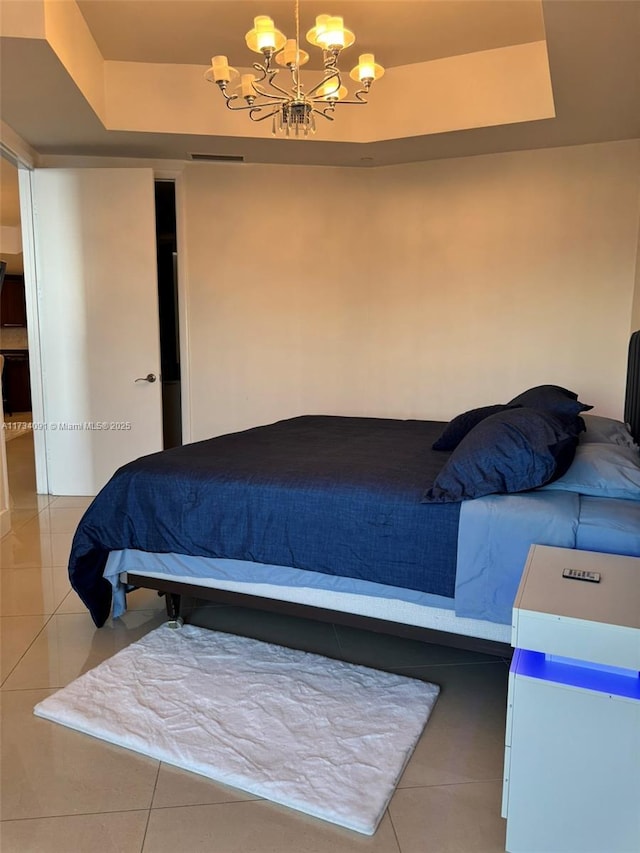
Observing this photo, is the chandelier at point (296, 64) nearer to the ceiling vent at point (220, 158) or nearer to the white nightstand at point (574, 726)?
the ceiling vent at point (220, 158)

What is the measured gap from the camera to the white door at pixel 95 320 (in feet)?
14.9

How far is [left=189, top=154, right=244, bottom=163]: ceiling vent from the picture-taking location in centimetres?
447

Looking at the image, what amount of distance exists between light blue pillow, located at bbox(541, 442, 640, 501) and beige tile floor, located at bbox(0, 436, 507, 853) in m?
0.76

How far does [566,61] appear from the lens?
9.10ft

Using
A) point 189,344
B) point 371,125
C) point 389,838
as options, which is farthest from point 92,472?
point 389,838

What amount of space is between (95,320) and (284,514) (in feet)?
10.6

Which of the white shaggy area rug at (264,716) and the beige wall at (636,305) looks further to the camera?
the beige wall at (636,305)

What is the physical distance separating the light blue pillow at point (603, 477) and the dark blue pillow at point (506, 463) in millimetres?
52

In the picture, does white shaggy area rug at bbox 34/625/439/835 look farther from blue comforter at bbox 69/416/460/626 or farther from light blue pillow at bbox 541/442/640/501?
light blue pillow at bbox 541/442/640/501

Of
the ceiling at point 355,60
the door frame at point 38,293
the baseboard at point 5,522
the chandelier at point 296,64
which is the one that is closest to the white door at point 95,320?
the door frame at point 38,293

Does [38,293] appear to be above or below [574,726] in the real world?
above

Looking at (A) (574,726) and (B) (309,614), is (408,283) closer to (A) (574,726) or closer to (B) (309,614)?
(B) (309,614)

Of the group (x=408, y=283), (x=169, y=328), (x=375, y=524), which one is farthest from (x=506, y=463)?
(x=169, y=328)

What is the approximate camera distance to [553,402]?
2520mm
